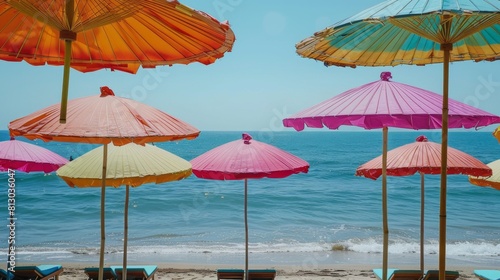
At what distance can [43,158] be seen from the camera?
6.90 m

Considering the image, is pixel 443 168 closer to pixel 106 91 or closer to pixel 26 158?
pixel 106 91

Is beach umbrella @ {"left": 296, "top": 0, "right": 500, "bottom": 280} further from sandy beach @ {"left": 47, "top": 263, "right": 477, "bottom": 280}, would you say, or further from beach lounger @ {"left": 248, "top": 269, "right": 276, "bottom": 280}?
sandy beach @ {"left": 47, "top": 263, "right": 477, "bottom": 280}

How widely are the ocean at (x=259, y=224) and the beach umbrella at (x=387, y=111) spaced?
9350mm

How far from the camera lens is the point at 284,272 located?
436 inches

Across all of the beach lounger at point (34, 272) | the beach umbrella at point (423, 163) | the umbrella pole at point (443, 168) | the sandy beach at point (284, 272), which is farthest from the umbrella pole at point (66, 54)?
the sandy beach at point (284, 272)

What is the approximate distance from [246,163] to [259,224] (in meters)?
14.0

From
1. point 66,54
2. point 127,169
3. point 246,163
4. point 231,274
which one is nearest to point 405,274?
point 231,274

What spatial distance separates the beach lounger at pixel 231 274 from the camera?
26.8ft

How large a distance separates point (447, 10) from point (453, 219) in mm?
20939

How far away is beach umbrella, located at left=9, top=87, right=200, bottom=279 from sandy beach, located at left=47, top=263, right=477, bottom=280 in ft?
25.0

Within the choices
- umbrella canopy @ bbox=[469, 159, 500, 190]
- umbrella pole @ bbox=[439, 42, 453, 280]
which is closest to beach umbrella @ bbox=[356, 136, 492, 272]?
umbrella canopy @ bbox=[469, 159, 500, 190]

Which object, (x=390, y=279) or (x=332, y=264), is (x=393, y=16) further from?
(x=332, y=264)

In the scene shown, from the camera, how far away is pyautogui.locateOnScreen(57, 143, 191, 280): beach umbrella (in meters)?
4.53

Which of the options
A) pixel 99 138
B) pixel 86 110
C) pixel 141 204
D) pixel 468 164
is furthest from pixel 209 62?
pixel 141 204
